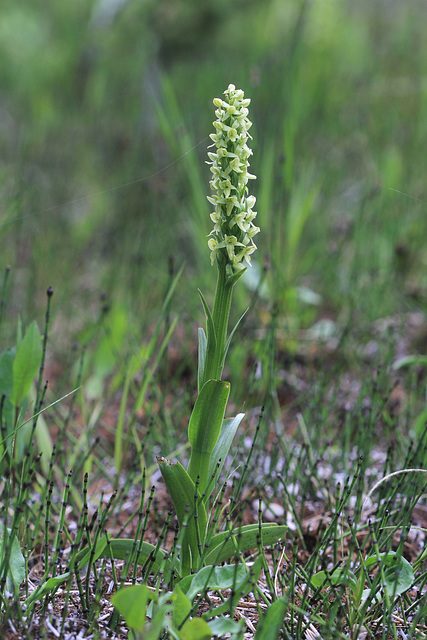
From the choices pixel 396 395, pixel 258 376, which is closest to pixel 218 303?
pixel 258 376

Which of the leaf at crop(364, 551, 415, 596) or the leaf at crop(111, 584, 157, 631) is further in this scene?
the leaf at crop(364, 551, 415, 596)

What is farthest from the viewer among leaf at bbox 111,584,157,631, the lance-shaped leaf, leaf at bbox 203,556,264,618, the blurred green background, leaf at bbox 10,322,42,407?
the blurred green background

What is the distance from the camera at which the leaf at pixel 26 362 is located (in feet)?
4.32

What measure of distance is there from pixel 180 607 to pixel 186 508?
0.17m

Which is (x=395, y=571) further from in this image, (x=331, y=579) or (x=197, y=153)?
(x=197, y=153)

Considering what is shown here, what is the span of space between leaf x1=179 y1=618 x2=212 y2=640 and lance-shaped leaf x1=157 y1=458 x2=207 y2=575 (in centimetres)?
18

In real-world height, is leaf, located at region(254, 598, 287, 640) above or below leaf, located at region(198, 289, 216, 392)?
below

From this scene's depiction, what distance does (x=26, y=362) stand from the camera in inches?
52.4

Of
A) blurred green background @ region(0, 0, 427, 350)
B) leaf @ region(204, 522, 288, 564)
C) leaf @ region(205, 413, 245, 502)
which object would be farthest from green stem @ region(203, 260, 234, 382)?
blurred green background @ region(0, 0, 427, 350)

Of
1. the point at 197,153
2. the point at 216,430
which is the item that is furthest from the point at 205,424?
the point at 197,153

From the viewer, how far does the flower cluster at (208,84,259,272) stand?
93cm

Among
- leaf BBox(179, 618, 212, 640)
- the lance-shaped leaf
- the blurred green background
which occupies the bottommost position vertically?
leaf BBox(179, 618, 212, 640)

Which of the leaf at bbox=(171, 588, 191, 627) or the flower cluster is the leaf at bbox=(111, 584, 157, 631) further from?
the flower cluster

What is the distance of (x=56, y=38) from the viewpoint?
5.89 m
